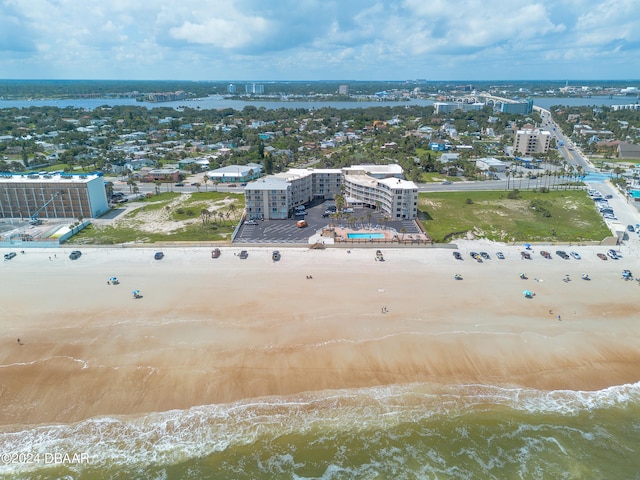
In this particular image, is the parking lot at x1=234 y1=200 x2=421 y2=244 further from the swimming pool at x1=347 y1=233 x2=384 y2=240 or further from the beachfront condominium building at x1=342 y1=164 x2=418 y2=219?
the swimming pool at x1=347 y1=233 x2=384 y2=240

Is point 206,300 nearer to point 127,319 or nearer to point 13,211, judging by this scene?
point 127,319

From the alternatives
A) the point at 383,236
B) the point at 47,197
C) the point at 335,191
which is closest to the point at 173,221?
the point at 47,197

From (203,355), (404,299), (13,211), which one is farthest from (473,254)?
(13,211)

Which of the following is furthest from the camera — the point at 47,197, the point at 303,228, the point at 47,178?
the point at 47,178

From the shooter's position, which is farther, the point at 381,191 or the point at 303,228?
the point at 381,191

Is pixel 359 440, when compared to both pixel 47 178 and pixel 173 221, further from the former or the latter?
pixel 47 178
